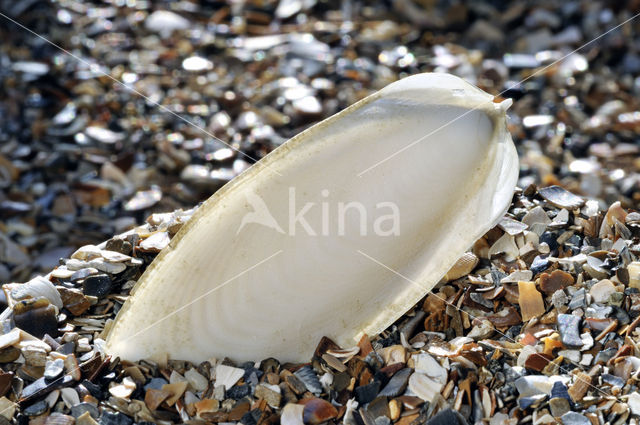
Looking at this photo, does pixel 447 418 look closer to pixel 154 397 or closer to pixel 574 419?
pixel 574 419

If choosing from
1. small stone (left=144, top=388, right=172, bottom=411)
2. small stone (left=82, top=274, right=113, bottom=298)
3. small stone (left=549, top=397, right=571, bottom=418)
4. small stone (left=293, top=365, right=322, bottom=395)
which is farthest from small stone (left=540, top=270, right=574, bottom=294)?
small stone (left=82, top=274, right=113, bottom=298)

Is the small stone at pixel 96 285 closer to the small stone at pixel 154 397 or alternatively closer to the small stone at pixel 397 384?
the small stone at pixel 154 397

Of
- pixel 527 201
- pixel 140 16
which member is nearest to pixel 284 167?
pixel 527 201

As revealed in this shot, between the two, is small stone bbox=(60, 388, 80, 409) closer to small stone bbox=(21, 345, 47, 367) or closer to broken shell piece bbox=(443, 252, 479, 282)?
small stone bbox=(21, 345, 47, 367)

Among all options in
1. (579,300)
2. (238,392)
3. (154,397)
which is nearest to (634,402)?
(579,300)

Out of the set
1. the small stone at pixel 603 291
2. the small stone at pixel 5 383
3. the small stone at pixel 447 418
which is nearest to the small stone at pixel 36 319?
the small stone at pixel 5 383
